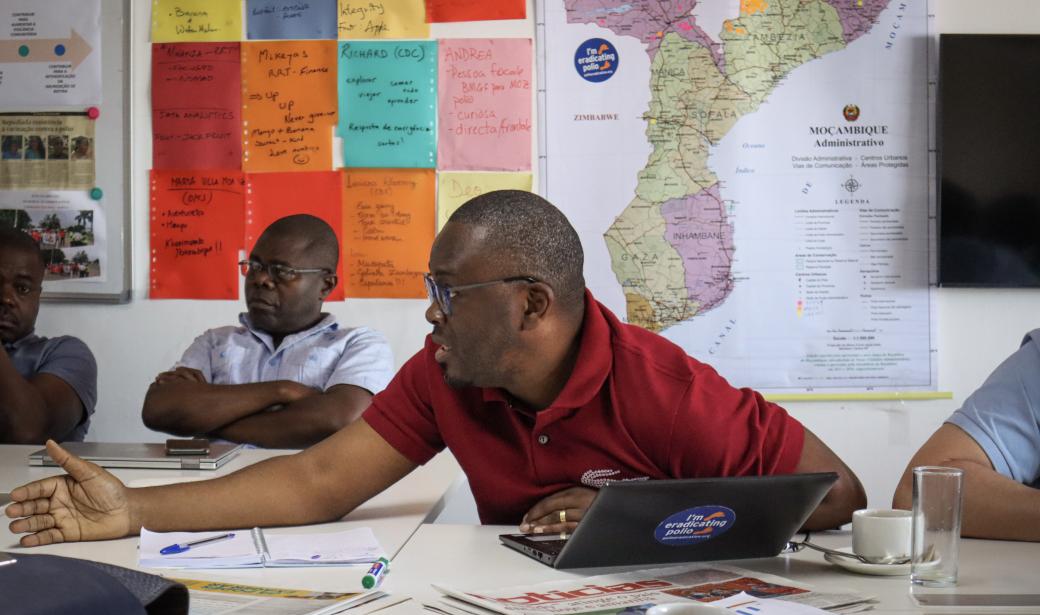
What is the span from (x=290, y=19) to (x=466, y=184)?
813mm

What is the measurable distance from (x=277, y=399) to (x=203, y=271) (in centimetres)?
105

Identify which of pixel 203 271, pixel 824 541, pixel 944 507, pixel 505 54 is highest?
pixel 505 54

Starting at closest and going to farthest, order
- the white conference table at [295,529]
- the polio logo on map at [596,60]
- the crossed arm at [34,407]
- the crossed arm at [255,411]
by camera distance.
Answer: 1. the white conference table at [295,529]
2. the crossed arm at [255,411]
3. the crossed arm at [34,407]
4. the polio logo on map at [596,60]

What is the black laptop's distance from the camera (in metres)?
1.45

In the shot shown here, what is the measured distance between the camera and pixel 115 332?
3.75 meters

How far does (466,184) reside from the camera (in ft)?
11.9

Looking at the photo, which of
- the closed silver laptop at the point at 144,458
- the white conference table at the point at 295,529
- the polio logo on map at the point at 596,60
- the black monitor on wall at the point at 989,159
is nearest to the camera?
the white conference table at the point at 295,529

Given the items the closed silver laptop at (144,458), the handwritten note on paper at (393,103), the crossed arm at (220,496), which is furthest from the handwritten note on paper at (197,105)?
the crossed arm at (220,496)

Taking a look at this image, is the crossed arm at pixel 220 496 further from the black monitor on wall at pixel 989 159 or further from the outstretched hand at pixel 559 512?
the black monitor on wall at pixel 989 159

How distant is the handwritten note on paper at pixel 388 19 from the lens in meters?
3.64

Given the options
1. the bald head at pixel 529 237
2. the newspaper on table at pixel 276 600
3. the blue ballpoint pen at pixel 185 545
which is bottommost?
the blue ballpoint pen at pixel 185 545

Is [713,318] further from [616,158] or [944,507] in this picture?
[944,507]

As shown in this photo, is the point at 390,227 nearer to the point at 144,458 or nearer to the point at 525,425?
the point at 144,458

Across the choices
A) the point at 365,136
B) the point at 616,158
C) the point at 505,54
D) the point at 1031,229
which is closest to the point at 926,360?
the point at 1031,229
